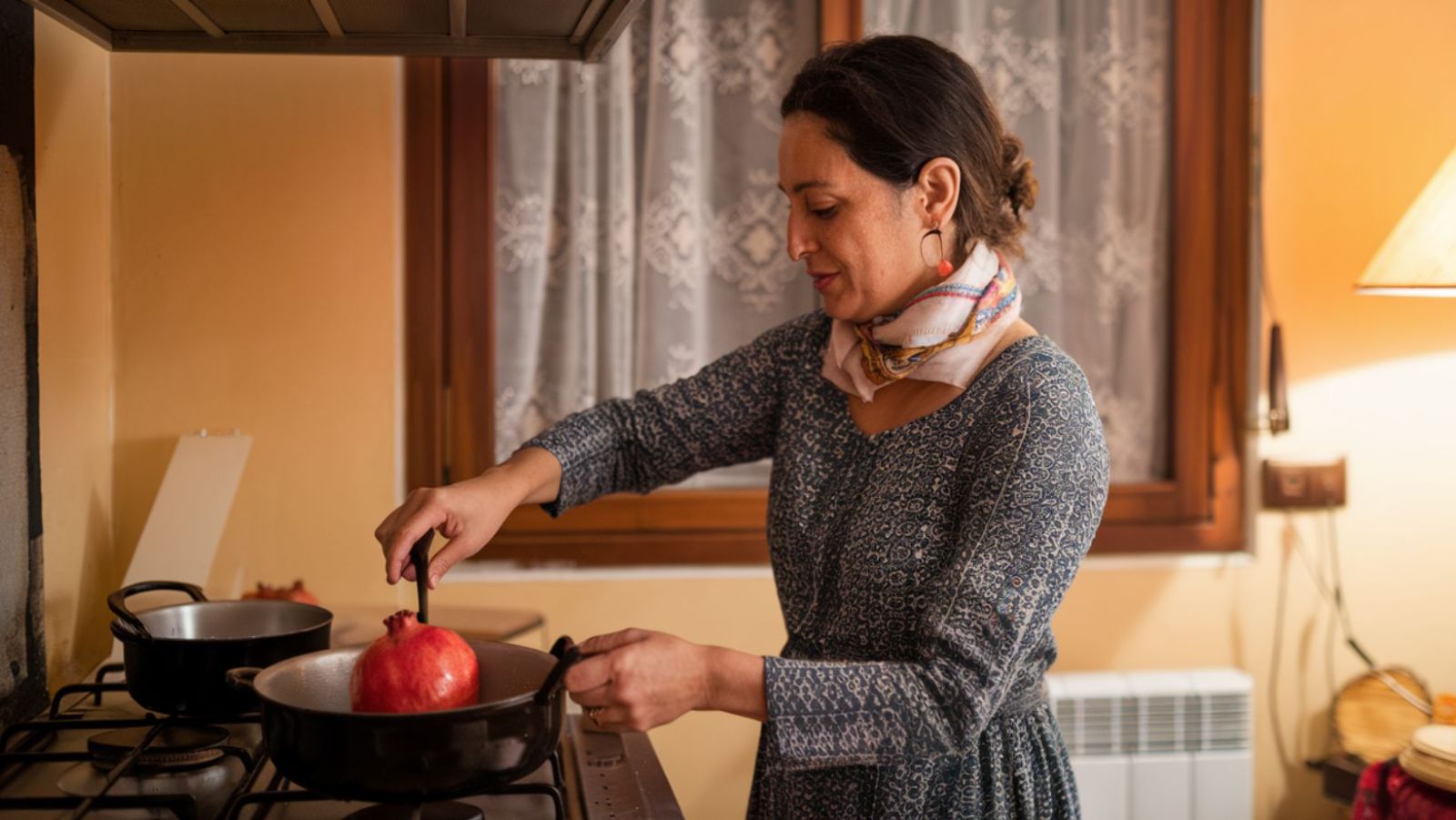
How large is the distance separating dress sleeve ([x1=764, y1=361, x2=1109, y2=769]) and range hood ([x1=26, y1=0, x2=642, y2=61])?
0.55 metres

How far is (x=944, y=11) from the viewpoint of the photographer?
233 cm

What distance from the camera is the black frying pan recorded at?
88cm

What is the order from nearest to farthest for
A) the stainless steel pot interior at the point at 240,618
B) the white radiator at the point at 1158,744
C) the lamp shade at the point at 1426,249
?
the stainless steel pot interior at the point at 240,618, the lamp shade at the point at 1426,249, the white radiator at the point at 1158,744

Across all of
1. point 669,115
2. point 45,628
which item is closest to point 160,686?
point 45,628

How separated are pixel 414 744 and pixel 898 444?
23.8 inches

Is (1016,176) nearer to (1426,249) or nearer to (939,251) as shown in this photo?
(939,251)

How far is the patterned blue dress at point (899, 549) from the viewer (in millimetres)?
1081

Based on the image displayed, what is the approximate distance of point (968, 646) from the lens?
1082mm

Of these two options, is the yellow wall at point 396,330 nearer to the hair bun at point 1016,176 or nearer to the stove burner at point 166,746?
the stove burner at point 166,746

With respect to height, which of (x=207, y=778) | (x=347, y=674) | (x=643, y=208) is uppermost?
(x=643, y=208)

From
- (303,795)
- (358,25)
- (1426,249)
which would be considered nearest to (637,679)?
(303,795)

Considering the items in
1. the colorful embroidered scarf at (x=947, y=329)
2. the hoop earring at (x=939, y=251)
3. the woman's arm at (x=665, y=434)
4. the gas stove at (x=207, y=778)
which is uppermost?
the hoop earring at (x=939, y=251)

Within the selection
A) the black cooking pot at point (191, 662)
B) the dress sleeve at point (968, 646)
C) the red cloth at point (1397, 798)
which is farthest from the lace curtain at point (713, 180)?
the dress sleeve at point (968, 646)

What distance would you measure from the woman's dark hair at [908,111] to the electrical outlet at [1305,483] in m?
1.24
